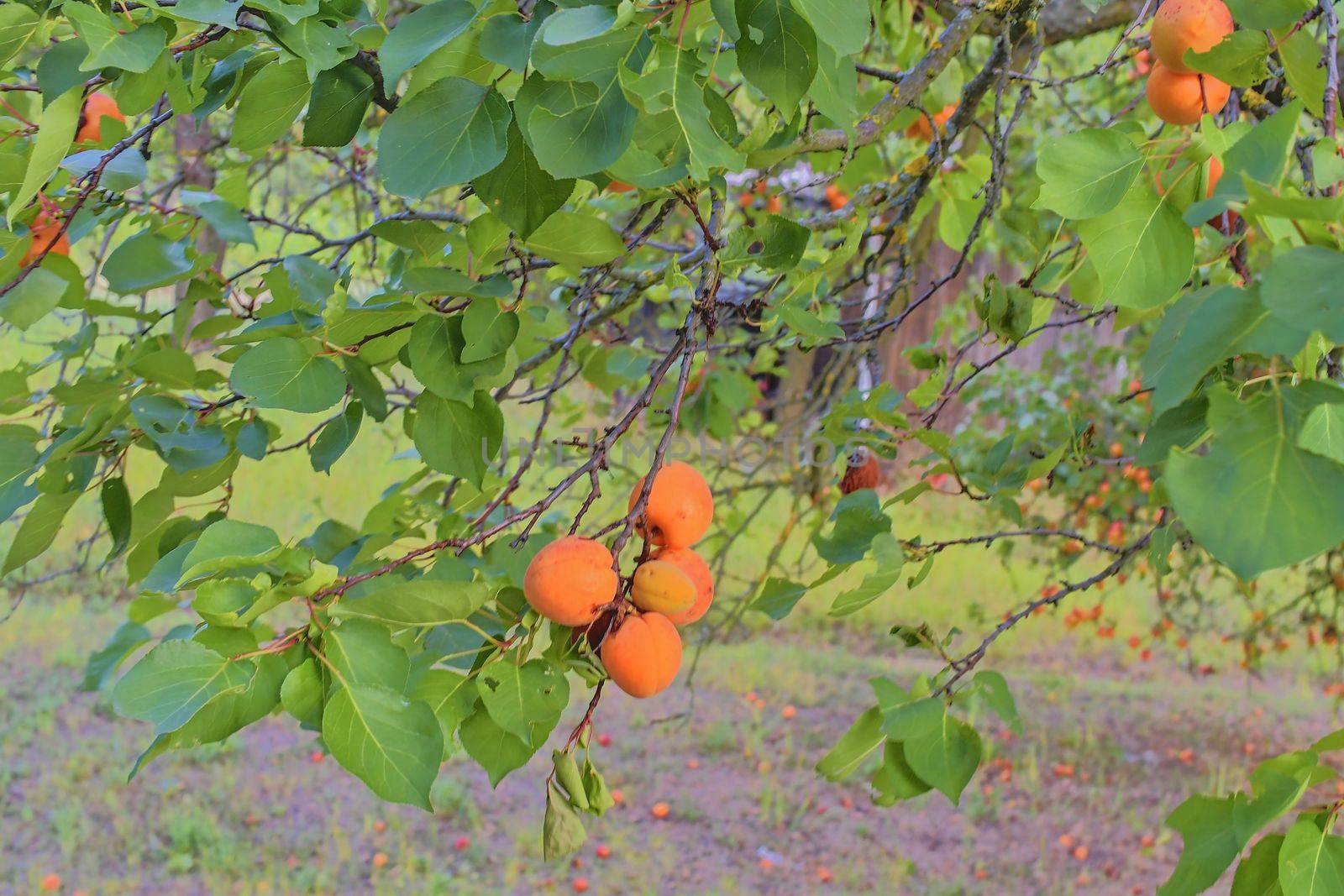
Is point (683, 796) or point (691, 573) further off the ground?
point (691, 573)

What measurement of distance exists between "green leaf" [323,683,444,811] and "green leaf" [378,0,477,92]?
298mm

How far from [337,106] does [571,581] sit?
345 mm

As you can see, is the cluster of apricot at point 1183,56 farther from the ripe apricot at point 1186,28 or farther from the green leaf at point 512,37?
the green leaf at point 512,37

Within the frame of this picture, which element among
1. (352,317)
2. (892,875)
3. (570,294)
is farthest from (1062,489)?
(352,317)

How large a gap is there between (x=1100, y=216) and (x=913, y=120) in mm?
1028

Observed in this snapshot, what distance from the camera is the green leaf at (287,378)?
68cm

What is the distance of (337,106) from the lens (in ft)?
2.26

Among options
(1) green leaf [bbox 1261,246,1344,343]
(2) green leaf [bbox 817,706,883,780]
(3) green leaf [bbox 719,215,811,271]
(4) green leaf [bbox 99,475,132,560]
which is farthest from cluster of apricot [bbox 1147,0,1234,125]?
(4) green leaf [bbox 99,475,132,560]

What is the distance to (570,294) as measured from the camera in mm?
1404

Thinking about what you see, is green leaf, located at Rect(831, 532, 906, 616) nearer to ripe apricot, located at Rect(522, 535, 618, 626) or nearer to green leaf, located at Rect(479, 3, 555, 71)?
ripe apricot, located at Rect(522, 535, 618, 626)

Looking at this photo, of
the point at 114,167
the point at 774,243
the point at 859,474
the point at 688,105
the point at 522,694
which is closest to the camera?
the point at 688,105

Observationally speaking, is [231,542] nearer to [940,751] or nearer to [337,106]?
[337,106]

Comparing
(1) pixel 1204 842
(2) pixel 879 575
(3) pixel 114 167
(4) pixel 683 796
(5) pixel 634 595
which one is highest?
(3) pixel 114 167

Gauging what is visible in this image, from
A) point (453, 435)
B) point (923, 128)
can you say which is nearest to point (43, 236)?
point (453, 435)
